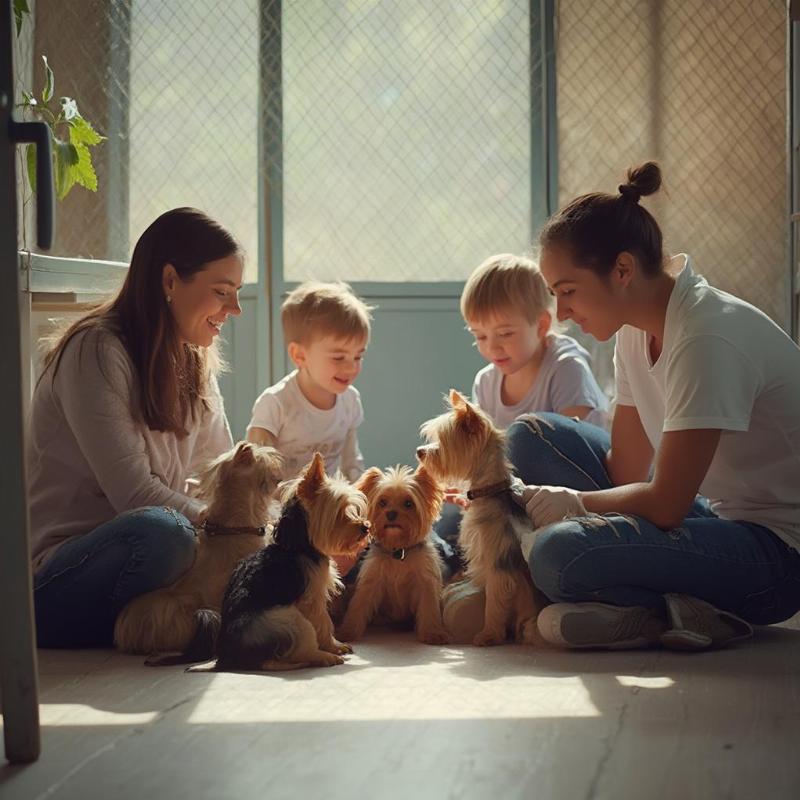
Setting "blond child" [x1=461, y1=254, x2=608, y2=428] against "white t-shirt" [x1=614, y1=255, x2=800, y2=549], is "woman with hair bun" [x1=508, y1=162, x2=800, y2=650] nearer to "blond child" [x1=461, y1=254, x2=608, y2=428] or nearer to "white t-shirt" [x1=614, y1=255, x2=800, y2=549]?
"white t-shirt" [x1=614, y1=255, x2=800, y2=549]

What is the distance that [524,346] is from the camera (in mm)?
3789

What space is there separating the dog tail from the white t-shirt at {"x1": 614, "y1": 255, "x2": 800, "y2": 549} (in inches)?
44.4

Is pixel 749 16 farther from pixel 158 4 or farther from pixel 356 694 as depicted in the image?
pixel 356 694

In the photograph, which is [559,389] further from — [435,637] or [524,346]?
[435,637]

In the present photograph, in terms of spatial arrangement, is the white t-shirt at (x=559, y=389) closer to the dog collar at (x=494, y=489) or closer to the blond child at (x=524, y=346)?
the blond child at (x=524, y=346)

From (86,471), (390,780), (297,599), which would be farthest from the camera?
(86,471)

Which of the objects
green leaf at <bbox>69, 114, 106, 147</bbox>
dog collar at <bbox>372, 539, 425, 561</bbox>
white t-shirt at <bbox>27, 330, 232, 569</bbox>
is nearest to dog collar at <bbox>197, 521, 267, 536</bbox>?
white t-shirt at <bbox>27, 330, 232, 569</bbox>

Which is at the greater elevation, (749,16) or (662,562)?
(749,16)

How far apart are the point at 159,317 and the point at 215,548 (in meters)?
0.62

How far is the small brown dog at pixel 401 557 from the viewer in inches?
120

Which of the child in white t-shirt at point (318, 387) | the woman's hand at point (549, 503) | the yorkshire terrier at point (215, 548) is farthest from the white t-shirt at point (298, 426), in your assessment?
the woman's hand at point (549, 503)

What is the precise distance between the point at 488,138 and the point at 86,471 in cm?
257

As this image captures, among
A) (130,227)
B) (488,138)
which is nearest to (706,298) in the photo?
(488,138)

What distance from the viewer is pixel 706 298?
2.78 m
